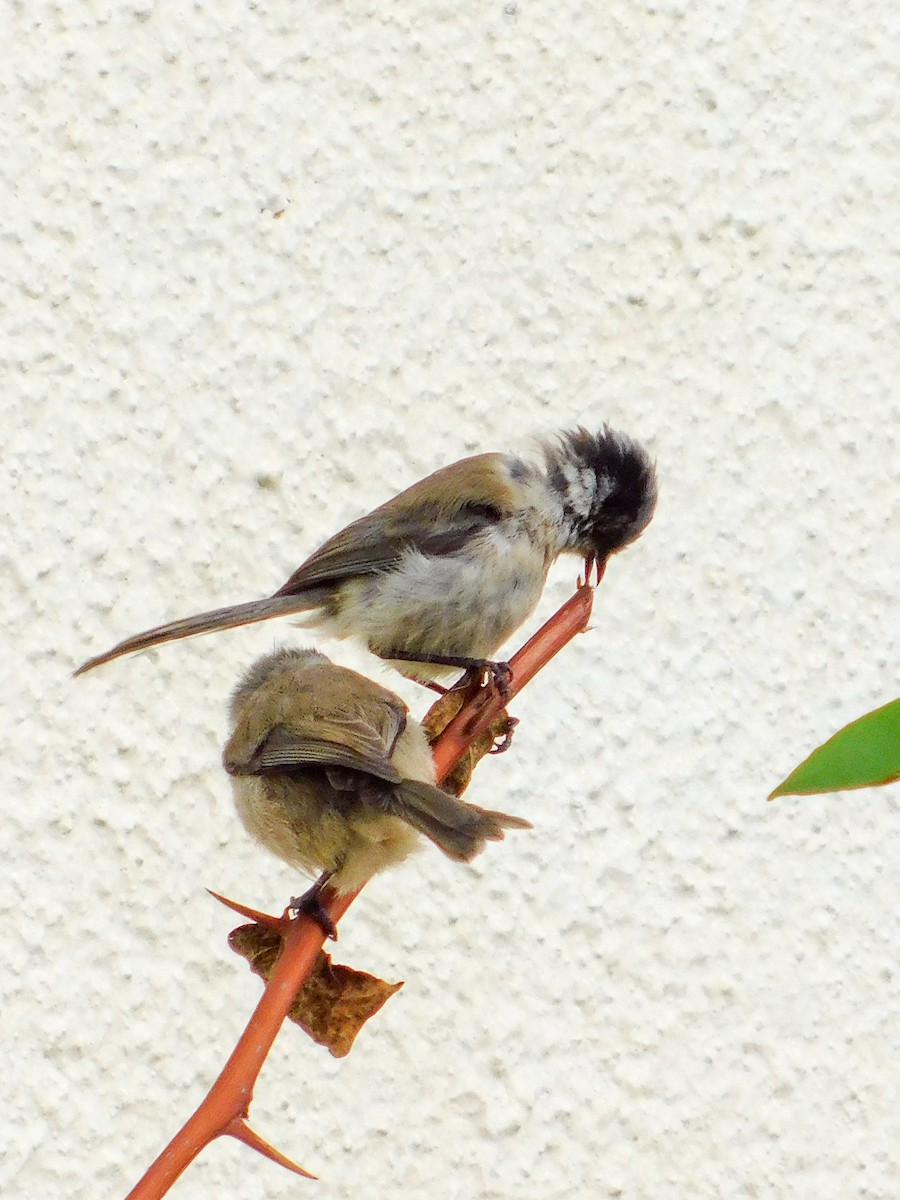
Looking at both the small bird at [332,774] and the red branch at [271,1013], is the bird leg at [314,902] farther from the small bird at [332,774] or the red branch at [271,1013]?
the red branch at [271,1013]

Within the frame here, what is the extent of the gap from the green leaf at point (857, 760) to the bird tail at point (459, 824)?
18 cm

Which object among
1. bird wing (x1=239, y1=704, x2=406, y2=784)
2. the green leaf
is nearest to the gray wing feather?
bird wing (x1=239, y1=704, x2=406, y2=784)

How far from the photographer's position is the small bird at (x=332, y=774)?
Answer: 87 centimetres

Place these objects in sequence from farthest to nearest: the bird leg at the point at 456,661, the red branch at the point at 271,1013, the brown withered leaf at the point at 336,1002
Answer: the bird leg at the point at 456,661
the brown withered leaf at the point at 336,1002
the red branch at the point at 271,1013

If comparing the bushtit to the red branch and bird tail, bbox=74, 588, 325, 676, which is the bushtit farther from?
the red branch

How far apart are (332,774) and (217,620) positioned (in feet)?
0.68

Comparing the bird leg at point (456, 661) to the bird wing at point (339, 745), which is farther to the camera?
the bird leg at point (456, 661)

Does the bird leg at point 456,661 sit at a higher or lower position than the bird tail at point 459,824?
higher

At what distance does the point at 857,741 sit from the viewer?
18.1 inches

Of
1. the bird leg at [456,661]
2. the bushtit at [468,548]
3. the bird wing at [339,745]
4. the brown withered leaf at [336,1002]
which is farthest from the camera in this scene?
the bushtit at [468,548]

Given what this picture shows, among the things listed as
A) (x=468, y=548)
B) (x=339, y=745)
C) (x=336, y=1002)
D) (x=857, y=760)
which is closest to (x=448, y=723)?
(x=339, y=745)

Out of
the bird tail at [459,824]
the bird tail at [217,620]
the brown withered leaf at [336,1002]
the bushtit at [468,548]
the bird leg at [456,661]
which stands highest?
the bird tail at [217,620]

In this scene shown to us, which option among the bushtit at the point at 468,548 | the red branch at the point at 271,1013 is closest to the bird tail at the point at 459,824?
the red branch at the point at 271,1013

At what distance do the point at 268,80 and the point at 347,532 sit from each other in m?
0.60
